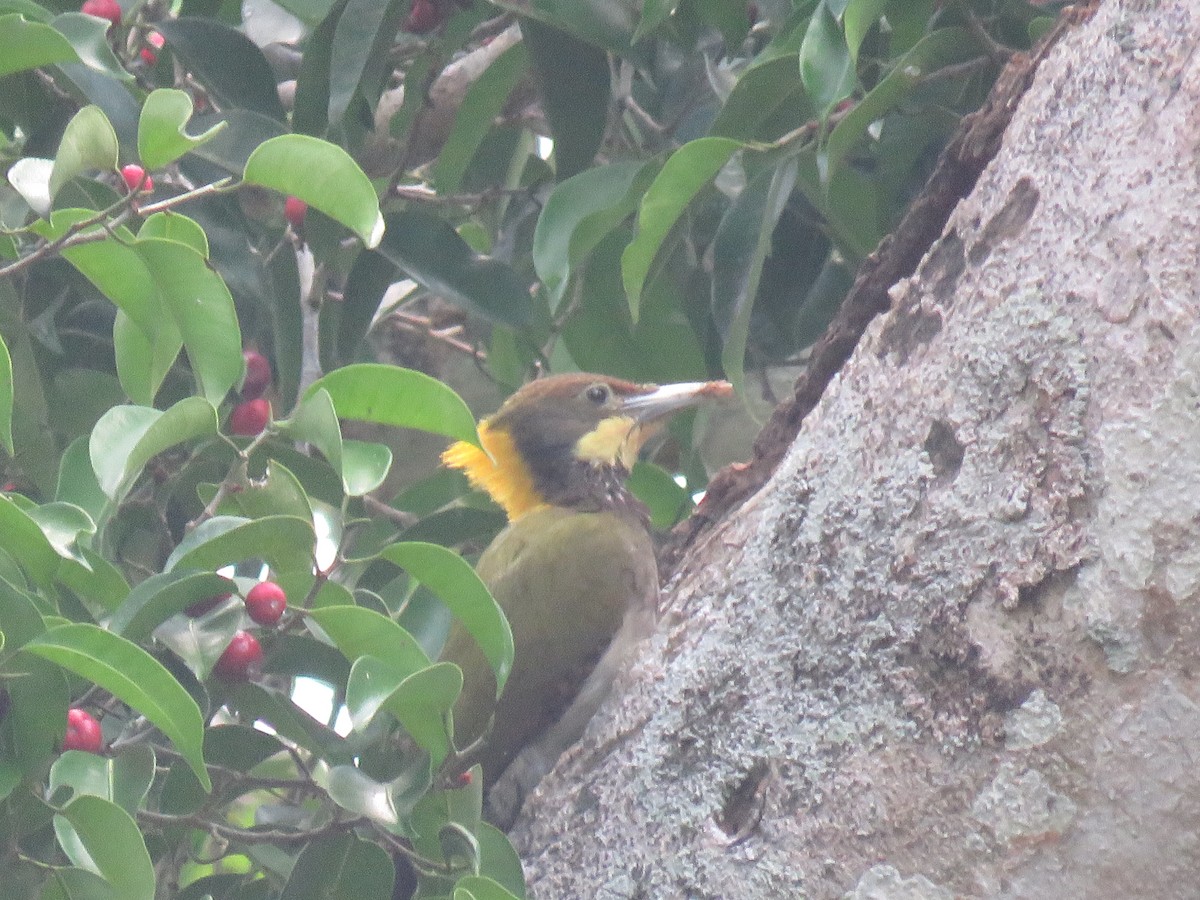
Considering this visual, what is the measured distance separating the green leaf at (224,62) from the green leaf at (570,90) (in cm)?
62

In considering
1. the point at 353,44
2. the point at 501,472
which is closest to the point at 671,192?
the point at 353,44

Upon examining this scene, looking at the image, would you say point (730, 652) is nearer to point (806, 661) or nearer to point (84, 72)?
point (806, 661)

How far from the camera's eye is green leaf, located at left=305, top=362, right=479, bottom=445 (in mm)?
2506

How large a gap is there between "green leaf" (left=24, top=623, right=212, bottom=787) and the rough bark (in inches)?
29.7

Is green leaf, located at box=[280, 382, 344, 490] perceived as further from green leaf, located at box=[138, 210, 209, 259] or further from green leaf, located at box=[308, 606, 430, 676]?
green leaf, located at box=[138, 210, 209, 259]

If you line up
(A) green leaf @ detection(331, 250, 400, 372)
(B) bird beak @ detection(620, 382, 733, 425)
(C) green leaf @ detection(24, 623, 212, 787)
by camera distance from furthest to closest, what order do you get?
1. (B) bird beak @ detection(620, 382, 733, 425)
2. (A) green leaf @ detection(331, 250, 400, 372)
3. (C) green leaf @ detection(24, 623, 212, 787)

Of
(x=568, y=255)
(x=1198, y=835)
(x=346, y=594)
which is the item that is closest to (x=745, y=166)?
(x=568, y=255)

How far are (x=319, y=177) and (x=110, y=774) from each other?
962 millimetres

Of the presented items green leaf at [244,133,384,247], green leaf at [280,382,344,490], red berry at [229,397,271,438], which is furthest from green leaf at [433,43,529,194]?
green leaf at [280,382,344,490]

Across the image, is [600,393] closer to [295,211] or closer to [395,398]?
[295,211]

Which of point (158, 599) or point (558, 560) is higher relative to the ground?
point (158, 599)

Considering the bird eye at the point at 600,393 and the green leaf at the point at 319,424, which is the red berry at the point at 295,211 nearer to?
the bird eye at the point at 600,393

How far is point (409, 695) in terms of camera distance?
7.55ft

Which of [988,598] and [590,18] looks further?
[590,18]
